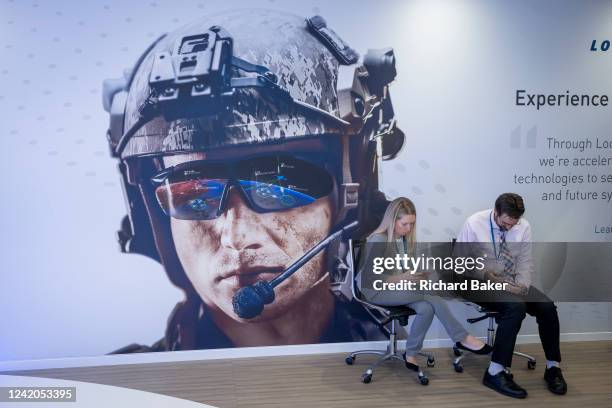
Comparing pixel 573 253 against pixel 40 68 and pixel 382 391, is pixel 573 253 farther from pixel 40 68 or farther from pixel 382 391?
pixel 40 68

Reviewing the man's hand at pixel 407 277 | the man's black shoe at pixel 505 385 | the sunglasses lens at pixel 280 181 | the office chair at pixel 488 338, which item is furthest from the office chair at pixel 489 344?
the sunglasses lens at pixel 280 181

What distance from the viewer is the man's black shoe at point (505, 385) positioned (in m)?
2.93

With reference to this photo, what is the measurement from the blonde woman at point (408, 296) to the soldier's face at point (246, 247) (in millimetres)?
489

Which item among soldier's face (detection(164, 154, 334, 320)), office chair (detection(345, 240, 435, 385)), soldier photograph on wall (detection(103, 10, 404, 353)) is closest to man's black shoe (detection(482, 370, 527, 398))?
office chair (detection(345, 240, 435, 385))

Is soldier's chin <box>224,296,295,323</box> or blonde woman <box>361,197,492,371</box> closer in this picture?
blonde woman <box>361,197,492,371</box>

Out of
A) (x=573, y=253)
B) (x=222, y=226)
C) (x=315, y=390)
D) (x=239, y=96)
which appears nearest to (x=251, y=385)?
(x=315, y=390)

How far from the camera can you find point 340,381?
10.3ft

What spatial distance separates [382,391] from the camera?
3006 millimetres

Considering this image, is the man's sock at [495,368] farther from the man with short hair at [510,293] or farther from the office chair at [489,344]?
the office chair at [489,344]

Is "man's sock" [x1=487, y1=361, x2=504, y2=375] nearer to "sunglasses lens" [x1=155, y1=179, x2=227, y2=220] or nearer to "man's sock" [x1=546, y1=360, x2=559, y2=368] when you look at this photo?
"man's sock" [x1=546, y1=360, x2=559, y2=368]

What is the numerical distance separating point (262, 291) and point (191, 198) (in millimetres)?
839

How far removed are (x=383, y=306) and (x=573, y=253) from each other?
5.60ft

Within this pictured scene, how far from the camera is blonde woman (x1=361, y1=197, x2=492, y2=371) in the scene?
3.16m

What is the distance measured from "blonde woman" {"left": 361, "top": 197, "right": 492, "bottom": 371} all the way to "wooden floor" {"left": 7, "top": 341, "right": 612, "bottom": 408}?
197mm
